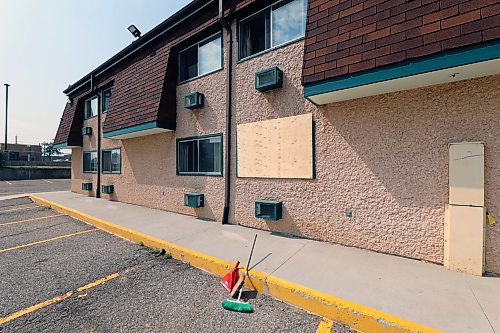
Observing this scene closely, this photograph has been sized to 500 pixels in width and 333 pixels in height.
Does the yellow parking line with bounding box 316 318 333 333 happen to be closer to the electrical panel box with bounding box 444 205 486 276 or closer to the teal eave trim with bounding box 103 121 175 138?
the electrical panel box with bounding box 444 205 486 276

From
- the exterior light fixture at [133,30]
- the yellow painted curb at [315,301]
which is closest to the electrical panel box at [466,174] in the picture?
the yellow painted curb at [315,301]

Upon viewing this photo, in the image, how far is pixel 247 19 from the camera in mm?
6391

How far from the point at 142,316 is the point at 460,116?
213 inches

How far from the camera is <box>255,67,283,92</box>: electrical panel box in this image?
17.7ft

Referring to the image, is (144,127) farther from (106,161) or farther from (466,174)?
(466,174)

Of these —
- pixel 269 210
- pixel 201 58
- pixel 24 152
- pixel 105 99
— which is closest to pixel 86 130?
pixel 105 99

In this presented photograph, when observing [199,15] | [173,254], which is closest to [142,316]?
[173,254]

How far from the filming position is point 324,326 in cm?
267

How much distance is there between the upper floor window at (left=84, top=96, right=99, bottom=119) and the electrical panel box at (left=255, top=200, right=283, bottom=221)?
36.5 feet

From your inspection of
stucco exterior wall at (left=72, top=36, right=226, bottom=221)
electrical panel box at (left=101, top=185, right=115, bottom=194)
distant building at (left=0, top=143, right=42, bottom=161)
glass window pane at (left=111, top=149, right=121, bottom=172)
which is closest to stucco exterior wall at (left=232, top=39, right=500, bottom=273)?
stucco exterior wall at (left=72, top=36, right=226, bottom=221)

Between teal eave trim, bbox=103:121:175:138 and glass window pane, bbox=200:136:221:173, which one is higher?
teal eave trim, bbox=103:121:175:138

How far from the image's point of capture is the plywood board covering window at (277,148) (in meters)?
5.19

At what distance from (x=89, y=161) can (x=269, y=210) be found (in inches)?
472

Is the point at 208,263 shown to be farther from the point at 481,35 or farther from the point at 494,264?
the point at 481,35
